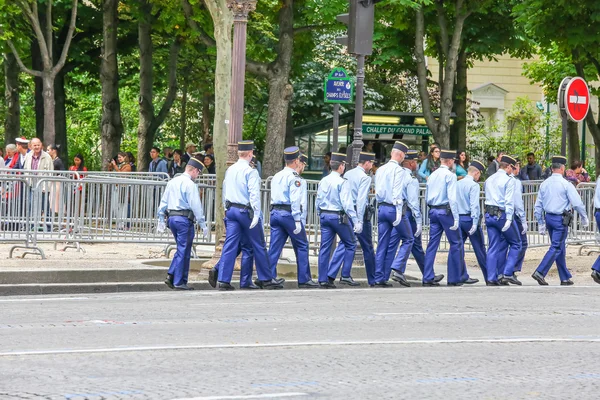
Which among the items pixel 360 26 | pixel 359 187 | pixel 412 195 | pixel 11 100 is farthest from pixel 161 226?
pixel 11 100

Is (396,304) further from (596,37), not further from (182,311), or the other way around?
(596,37)

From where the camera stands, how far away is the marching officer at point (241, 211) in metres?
15.1

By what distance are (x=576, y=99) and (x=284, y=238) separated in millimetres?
5970

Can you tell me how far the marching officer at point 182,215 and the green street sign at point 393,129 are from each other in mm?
22485

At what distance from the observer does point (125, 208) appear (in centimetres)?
1856

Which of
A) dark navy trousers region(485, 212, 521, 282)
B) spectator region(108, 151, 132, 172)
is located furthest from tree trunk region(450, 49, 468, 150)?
dark navy trousers region(485, 212, 521, 282)

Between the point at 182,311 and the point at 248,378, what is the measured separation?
4297mm

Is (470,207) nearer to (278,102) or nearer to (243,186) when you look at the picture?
(243,186)

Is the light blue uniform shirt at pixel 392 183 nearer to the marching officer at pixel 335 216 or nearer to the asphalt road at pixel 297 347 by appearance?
the marching officer at pixel 335 216

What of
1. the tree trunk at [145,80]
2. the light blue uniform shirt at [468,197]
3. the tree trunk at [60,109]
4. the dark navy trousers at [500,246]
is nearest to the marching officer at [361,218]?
the light blue uniform shirt at [468,197]

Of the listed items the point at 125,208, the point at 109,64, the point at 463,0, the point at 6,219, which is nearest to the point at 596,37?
the point at 463,0

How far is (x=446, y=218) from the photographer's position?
16.7 m

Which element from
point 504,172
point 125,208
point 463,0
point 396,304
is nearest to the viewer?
point 396,304

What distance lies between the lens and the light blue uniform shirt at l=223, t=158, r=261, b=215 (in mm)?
15031
